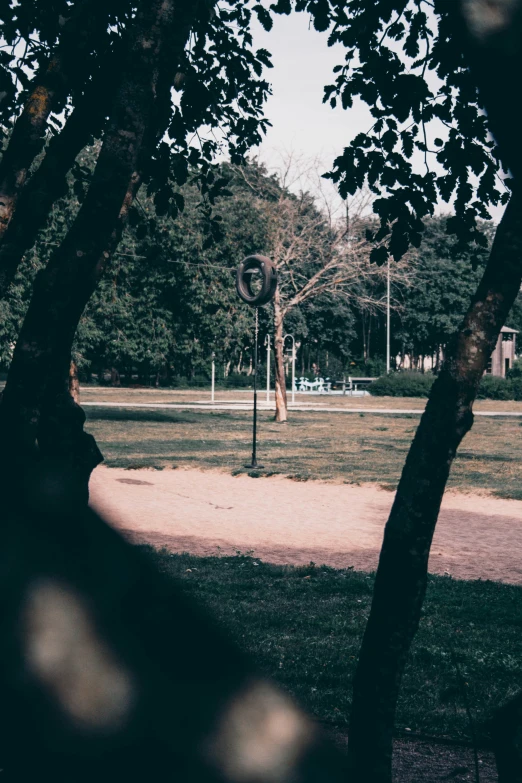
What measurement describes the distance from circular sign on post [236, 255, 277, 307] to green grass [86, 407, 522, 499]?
3103mm

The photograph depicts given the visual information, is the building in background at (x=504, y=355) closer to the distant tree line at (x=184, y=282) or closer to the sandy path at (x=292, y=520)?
the distant tree line at (x=184, y=282)

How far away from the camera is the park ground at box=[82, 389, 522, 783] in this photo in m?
4.74

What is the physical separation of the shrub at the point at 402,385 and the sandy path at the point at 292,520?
36.6 meters

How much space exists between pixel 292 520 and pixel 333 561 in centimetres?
245

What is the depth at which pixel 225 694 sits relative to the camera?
3.34m

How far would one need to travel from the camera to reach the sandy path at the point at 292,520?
8711 millimetres

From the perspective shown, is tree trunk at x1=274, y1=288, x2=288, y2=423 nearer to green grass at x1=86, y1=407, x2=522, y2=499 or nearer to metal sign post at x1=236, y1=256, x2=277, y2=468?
green grass at x1=86, y1=407, x2=522, y2=499

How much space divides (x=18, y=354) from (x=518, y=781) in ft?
9.46

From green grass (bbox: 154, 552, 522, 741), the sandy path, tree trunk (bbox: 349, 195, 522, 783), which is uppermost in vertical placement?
tree trunk (bbox: 349, 195, 522, 783)

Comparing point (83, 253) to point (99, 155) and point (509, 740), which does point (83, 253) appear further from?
point (509, 740)

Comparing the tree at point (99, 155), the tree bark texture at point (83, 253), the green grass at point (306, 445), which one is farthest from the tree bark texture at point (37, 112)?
the green grass at point (306, 445)

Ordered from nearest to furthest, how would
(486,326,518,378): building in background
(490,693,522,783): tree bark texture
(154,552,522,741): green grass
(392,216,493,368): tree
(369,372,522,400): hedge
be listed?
(490,693,522,783): tree bark texture < (154,552,522,741): green grass < (369,372,522,400): hedge < (392,216,493,368): tree < (486,326,518,378): building in background

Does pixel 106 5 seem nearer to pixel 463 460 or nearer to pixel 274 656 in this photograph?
pixel 274 656

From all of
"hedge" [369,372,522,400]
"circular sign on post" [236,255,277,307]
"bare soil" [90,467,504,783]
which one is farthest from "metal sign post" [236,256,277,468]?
"hedge" [369,372,522,400]
